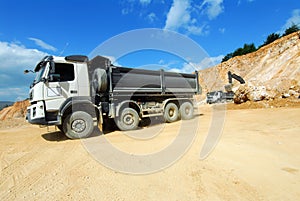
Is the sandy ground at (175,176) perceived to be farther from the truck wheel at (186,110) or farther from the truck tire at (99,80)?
the truck wheel at (186,110)

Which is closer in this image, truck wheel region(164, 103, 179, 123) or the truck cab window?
the truck cab window

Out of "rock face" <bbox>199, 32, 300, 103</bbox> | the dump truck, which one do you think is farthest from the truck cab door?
"rock face" <bbox>199, 32, 300, 103</bbox>

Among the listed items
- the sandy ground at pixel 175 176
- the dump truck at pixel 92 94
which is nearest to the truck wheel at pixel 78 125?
the dump truck at pixel 92 94

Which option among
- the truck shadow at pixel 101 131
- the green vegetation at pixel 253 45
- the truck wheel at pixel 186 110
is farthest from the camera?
the green vegetation at pixel 253 45

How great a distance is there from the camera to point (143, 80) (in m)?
7.17

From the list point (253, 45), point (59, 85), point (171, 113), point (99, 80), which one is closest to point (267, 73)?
point (171, 113)

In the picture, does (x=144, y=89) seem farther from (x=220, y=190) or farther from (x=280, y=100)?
(x=280, y=100)

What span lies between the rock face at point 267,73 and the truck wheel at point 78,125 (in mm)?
10982

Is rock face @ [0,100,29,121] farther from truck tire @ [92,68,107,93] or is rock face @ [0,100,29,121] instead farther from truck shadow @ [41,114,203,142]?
truck tire @ [92,68,107,93]

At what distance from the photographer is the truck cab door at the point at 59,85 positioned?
521 cm

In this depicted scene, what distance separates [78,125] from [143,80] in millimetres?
3094

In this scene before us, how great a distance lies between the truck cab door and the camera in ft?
17.1

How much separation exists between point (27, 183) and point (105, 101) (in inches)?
157

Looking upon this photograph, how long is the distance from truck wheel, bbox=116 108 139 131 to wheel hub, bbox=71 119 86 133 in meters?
1.25
